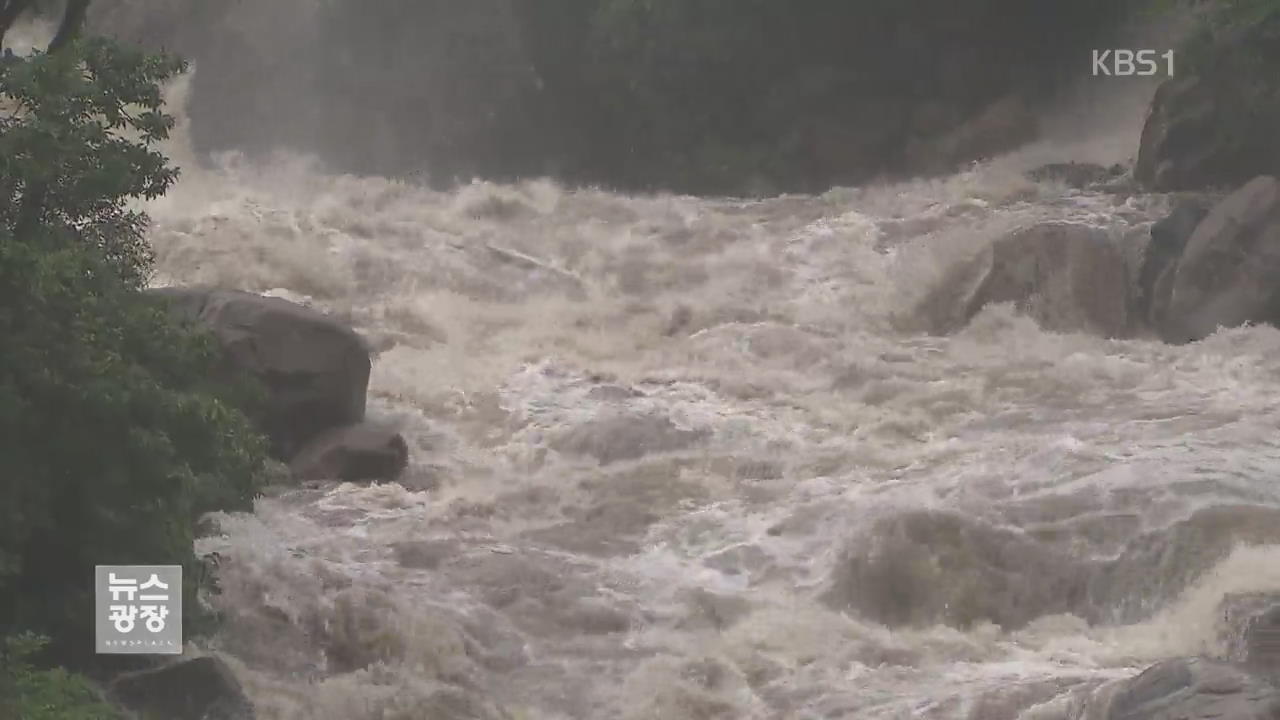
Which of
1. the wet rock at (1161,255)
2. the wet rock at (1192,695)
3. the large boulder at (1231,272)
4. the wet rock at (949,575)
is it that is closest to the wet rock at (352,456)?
the wet rock at (949,575)

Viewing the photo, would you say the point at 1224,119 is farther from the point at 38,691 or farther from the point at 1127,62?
the point at 38,691

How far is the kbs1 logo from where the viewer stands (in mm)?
25500

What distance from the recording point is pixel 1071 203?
19.9 metres

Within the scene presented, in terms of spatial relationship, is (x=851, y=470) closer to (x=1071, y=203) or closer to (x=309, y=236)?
(x=1071, y=203)

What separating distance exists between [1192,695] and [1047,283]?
11151 millimetres

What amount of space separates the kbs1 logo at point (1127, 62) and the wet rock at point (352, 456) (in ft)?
53.6

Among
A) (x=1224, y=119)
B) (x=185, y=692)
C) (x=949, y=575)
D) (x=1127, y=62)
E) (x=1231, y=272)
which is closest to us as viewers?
(x=185, y=692)

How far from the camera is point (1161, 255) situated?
1759 cm

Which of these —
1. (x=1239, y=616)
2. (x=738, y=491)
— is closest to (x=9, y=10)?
(x=738, y=491)

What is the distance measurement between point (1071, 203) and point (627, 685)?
12354mm

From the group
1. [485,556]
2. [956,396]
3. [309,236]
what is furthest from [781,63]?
[485,556]

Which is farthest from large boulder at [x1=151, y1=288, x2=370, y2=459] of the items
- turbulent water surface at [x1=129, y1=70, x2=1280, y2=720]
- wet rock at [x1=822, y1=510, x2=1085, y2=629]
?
wet rock at [x1=822, y1=510, x2=1085, y2=629]

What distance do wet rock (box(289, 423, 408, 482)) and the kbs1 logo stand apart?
16.3 metres

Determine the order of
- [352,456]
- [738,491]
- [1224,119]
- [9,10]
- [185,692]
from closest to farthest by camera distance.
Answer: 1. [185,692]
2. [9,10]
3. [738,491]
4. [352,456]
5. [1224,119]
